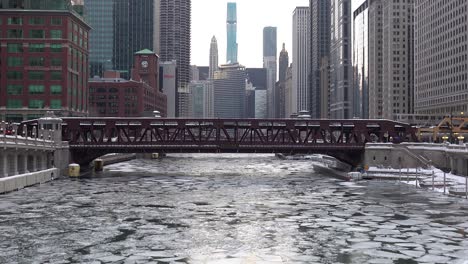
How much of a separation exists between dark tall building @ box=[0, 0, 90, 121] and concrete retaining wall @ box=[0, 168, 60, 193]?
55405 millimetres

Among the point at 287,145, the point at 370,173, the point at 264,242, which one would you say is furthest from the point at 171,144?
the point at 264,242

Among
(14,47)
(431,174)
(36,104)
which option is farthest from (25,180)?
(14,47)

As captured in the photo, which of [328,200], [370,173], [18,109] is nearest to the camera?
[328,200]

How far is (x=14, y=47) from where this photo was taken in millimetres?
132375

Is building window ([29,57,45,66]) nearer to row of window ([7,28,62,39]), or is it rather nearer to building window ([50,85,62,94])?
row of window ([7,28,62,39])

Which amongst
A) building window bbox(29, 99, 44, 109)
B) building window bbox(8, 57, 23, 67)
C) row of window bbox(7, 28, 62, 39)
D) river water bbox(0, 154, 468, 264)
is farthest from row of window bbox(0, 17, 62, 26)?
river water bbox(0, 154, 468, 264)

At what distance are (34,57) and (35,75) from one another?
13.2ft

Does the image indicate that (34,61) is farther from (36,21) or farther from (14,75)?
(36,21)

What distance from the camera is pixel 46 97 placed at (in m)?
134

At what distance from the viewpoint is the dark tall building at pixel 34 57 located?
132 metres

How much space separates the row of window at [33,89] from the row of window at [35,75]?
1593 mm

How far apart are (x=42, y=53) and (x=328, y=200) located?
97.2 m

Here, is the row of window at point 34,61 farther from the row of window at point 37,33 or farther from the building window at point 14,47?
the row of window at point 37,33

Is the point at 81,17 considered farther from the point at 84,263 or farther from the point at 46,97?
the point at 84,263
